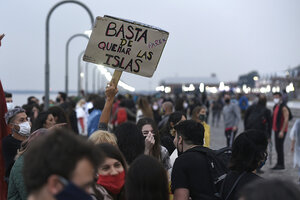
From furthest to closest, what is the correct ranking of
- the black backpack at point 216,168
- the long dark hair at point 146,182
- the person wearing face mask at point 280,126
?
the person wearing face mask at point 280,126 < the black backpack at point 216,168 < the long dark hair at point 146,182

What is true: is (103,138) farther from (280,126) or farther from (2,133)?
(280,126)

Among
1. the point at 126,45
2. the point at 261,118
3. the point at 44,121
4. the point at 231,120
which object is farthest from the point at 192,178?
the point at 231,120

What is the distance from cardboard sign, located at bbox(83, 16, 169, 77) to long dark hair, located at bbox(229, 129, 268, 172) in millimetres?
1874

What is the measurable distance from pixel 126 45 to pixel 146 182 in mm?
3110

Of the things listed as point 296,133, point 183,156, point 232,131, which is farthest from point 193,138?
point 232,131

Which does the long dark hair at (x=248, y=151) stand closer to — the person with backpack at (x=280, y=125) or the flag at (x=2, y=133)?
the flag at (x=2, y=133)

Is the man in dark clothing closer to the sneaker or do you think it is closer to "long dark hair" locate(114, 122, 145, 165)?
"long dark hair" locate(114, 122, 145, 165)

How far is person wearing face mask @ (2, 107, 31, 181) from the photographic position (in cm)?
545

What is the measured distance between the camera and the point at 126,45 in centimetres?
565

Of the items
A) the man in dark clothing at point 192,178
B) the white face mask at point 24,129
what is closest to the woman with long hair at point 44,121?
the white face mask at point 24,129

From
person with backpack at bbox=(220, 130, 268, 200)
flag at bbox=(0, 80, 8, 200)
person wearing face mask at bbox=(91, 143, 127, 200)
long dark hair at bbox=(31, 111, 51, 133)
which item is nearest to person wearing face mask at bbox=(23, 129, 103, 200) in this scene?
person wearing face mask at bbox=(91, 143, 127, 200)

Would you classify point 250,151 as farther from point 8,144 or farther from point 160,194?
point 8,144

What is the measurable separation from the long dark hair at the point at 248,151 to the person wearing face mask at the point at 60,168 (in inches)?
81.4

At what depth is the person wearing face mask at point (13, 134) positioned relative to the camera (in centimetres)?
545
